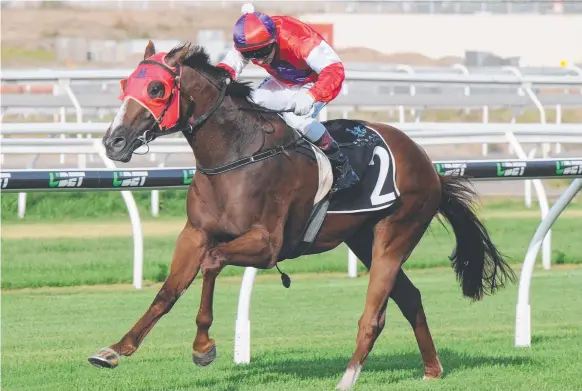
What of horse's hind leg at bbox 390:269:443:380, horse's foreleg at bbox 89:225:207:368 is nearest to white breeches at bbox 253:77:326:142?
horse's foreleg at bbox 89:225:207:368

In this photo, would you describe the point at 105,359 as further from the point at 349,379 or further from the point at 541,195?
the point at 541,195

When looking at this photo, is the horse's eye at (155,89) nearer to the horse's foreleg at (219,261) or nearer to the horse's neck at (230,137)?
the horse's neck at (230,137)

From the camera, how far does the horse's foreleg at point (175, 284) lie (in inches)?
187

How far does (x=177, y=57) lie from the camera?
502 cm

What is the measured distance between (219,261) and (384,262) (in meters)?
1.14

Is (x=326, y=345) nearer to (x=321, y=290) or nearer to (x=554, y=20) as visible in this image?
(x=321, y=290)

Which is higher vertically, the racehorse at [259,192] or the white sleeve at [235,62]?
the white sleeve at [235,62]

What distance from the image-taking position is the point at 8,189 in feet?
17.4

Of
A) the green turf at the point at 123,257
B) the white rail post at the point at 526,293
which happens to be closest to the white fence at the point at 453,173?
the white rail post at the point at 526,293

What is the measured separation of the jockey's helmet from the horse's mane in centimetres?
15

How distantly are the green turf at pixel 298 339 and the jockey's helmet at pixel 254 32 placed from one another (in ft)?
4.67

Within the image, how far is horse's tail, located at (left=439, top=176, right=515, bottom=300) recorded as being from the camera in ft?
20.5

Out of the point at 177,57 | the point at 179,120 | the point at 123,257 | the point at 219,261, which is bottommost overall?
the point at 123,257

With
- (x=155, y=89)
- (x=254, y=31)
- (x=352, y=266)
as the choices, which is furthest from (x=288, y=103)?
(x=352, y=266)
